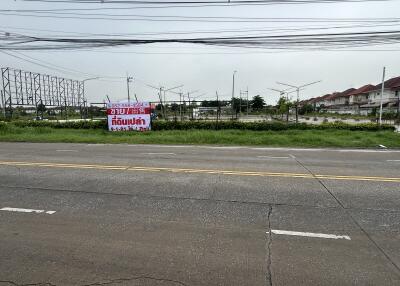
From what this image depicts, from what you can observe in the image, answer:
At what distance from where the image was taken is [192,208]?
20.7 feet

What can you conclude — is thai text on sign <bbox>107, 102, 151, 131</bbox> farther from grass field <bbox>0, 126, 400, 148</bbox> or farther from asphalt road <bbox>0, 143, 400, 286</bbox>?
asphalt road <bbox>0, 143, 400, 286</bbox>

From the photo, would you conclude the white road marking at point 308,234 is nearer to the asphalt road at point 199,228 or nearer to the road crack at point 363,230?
the asphalt road at point 199,228

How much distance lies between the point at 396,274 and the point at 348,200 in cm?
309

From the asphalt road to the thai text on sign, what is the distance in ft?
53.3

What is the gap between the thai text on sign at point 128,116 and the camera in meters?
25.8

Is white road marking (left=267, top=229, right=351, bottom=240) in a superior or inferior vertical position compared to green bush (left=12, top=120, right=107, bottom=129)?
inferior

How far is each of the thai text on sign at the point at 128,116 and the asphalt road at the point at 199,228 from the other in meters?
16.2

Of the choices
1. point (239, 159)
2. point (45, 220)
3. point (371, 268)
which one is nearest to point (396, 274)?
point (371, 268)

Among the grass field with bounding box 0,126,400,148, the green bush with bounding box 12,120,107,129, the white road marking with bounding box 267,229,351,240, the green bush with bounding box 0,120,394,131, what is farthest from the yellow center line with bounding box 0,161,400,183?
the green bush with bounding box 12,120,107,129

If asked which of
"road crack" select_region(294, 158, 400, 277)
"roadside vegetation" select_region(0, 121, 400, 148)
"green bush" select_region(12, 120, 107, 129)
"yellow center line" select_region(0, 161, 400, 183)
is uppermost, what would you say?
"green bush" select_region(12, 120, 107, 129)

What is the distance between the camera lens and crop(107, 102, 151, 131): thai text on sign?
25.8 m

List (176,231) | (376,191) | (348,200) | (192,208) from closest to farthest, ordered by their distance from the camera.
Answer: (176,231) → (192,208) → (348,200) → (376,191)

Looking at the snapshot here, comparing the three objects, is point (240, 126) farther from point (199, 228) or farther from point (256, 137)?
point (199, 228)

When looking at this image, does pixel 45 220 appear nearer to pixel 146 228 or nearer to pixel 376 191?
pixel 146 228
